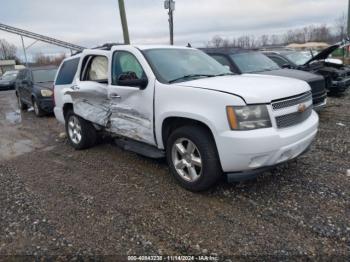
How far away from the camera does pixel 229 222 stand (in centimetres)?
327

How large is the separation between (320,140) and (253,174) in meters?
3.01

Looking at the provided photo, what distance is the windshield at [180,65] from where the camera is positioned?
4180 millimetres

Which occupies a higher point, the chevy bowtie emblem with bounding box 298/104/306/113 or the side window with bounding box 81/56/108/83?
the side window with bounding box 81/56/108/83

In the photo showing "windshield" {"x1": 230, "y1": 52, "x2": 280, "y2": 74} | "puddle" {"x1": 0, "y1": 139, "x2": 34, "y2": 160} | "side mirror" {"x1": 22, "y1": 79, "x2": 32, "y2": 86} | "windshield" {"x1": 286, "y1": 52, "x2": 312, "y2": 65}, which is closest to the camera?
"puddle" {"x1": 0, "y1": 139, "x2": 34, "y2": 160}

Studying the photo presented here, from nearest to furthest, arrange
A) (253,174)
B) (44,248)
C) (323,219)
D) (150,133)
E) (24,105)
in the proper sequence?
(44,248) < (323,219) < (253,174) < (150,133) < (24,105)

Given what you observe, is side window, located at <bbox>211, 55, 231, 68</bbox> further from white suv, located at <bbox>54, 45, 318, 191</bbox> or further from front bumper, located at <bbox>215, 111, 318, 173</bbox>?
front bumper, located at <bbox>215, 111, 318, 173</bbox>

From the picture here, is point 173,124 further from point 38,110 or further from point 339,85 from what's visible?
point 38,110

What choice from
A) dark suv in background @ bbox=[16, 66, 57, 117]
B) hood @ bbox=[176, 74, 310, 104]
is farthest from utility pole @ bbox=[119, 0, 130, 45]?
hood @ bbox=[176, 74, 310, 104]

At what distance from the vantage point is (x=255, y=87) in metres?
3.54

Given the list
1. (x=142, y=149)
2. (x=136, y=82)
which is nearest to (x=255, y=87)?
(x=136, y=82)

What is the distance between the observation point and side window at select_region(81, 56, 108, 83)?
519 cm

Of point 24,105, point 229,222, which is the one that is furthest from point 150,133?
point 24,105

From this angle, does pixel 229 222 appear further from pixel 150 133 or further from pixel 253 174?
pixel 150 133

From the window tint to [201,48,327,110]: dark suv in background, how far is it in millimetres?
3513
